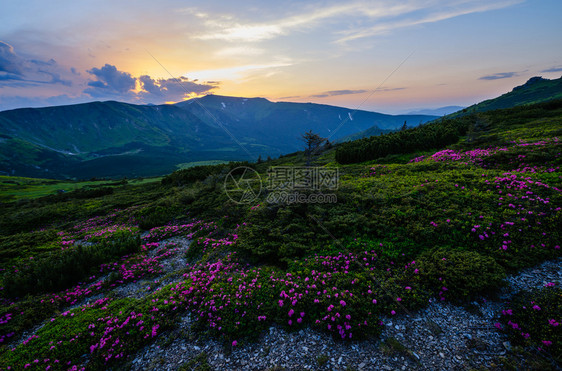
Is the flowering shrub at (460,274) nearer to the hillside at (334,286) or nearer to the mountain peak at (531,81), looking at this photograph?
the hillside at (334,286)

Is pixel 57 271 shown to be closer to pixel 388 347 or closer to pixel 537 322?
pixel 388 347

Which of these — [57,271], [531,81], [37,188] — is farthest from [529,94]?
[37,188]

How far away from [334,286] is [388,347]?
237 cm

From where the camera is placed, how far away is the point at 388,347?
6355 millimetres

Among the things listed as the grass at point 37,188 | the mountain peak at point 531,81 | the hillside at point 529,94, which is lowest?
the grass at point 37,188

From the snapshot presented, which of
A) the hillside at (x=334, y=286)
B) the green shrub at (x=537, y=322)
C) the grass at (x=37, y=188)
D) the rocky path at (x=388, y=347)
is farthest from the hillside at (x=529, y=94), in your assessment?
the grass at (x=37, y=188)

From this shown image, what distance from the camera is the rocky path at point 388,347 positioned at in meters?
5.94

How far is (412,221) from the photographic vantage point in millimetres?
10750

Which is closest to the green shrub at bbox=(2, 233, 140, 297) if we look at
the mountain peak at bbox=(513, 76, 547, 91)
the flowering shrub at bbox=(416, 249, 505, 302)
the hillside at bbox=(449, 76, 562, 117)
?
the flowering shrub at bbox=(416, 249, 505, 302)

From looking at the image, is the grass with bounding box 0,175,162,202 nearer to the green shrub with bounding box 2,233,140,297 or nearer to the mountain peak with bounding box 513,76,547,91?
the green shrub with bounding box 2,233,140,297

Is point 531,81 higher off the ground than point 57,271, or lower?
higher

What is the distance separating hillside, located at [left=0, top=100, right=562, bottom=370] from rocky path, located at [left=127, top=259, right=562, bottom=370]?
38 millimetres

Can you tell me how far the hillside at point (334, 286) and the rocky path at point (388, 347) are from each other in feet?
0.12

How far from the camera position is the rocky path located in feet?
19.5
